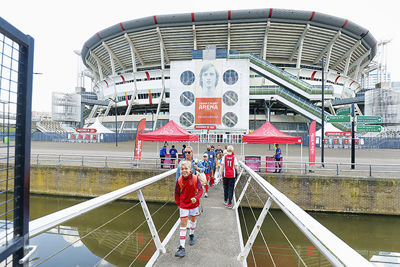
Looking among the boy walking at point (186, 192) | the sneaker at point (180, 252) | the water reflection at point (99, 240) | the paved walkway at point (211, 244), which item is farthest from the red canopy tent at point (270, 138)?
the sneaker at point (180, 252)

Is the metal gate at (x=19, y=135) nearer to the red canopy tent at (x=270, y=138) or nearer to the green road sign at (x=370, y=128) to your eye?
the red canopy tent at (x=270, y=138)

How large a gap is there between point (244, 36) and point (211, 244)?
39839mm

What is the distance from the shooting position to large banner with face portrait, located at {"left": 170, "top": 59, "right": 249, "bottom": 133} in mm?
32969

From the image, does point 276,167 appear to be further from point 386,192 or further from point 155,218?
point 155,218

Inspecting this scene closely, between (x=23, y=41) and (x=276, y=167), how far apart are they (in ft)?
36.6

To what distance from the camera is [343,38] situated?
124 feet

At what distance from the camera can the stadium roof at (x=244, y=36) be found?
3472 cm

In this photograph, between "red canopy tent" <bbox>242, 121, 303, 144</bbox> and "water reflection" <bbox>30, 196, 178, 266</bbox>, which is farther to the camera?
"red canopy tent" <bbox>242, 121, 303, 144</bbox>

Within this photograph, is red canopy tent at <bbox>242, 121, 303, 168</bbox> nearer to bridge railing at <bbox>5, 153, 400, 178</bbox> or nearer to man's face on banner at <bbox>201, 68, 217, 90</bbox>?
bridge railing at <bbox>5, 153, 400, 178</bbox>

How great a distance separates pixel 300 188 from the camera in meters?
10.2

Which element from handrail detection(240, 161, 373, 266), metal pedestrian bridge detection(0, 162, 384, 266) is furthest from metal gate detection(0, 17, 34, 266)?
handrail detection(240, 161, 373, 266)

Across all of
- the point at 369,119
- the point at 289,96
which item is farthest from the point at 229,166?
the point at 289,96

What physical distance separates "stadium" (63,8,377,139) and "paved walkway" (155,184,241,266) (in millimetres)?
26546

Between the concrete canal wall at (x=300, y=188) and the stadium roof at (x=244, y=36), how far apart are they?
3140cm
